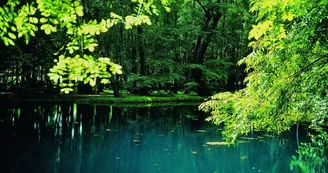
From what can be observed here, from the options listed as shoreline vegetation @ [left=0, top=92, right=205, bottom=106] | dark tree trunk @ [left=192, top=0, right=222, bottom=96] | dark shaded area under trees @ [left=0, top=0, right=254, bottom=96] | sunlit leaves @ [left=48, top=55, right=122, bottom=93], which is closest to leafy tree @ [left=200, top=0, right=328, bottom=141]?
sunlit leaves @ [left=48, top=55, right=122, bottom=93]

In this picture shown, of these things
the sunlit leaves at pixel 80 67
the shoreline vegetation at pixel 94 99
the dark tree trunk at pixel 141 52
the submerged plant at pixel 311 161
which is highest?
the dark tree trunk at pixel 141 52

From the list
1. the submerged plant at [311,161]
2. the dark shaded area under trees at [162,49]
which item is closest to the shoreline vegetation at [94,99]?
the dark shaded area under trees at [162,49]

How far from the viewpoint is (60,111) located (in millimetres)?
20312

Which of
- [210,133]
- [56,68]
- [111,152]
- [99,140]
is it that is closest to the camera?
[56,68]

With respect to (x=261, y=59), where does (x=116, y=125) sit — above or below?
below

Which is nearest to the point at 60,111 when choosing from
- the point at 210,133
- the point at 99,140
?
the point at 99,140

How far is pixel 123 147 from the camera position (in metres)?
12.0

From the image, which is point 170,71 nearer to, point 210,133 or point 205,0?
point 205,0

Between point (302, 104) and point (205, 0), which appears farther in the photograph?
point (205, 0)

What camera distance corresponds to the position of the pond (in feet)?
31.3

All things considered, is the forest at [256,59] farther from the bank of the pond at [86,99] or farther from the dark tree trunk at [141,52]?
the dark tree trunk at [141,52]

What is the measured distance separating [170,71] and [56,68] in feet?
94.5

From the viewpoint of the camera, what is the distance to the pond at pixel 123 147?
9.55 m

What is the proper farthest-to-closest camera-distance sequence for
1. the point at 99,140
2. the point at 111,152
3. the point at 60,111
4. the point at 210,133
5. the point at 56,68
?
the point at 60,111 → the point at 210,133 → the point at 99,140 → the point at 111,152 → the point at 56,68
